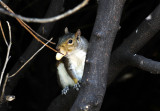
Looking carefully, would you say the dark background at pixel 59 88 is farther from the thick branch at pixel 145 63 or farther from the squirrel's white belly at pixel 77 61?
the thick branch at pixel 145 63

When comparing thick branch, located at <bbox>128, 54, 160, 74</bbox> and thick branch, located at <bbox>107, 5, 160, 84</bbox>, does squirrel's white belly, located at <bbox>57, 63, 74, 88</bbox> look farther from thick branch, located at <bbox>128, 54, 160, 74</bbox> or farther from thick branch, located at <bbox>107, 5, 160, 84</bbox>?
thick branch, located at <bbox>128, 54, 160, 74</bbox>

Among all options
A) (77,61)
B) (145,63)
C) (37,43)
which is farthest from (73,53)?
(145,63)

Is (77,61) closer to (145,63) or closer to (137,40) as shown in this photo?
(137,40)

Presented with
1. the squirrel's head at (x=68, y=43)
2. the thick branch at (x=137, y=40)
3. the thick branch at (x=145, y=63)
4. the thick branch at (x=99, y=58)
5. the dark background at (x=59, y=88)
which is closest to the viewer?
the thick branch at (x=99, y=58)

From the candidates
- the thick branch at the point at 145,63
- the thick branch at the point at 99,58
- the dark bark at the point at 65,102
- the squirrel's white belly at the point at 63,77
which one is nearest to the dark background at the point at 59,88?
the squirrel's white belly at the point at 63,77

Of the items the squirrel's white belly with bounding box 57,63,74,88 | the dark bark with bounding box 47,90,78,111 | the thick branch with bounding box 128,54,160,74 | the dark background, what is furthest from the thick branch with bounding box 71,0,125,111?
the dark background

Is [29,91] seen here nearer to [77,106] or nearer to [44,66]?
[44,66]
